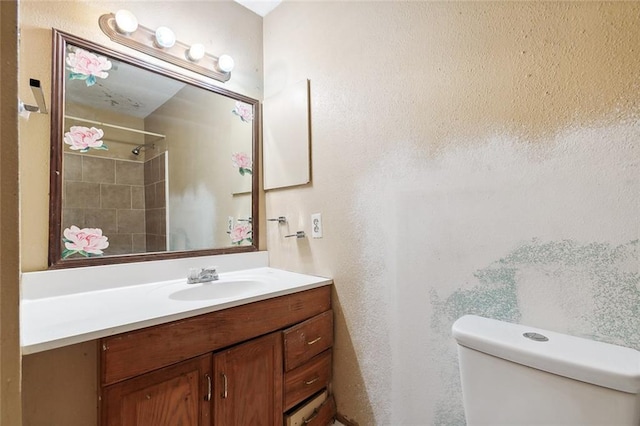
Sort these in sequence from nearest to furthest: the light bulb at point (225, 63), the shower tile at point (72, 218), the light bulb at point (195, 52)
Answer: the shower tile at point (72, 218), the light bulb at point (195, 52), the light bulb at point (225, 63)

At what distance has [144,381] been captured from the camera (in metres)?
0.82

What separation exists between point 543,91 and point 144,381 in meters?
1.45

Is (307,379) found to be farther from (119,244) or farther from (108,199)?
(108,199)

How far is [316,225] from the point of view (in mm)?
1497

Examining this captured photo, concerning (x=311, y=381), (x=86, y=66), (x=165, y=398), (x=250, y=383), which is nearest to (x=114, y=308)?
(x=165, y=398)

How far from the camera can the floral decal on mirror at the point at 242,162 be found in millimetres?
1680

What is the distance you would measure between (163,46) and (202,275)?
3.64 ft

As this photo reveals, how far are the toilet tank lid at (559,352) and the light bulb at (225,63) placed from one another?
1639mm

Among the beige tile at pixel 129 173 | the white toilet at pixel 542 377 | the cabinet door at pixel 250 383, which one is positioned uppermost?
the beige tile at pixel 129 173

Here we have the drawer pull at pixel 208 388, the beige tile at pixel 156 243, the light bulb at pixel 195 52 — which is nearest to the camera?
the drawer pull at pixel 208 388

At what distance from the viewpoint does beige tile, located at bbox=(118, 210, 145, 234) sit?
1.26 m

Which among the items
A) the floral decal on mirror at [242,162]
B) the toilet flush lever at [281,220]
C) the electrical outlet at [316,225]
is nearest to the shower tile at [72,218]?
the floral decal on mirror at [242,162]

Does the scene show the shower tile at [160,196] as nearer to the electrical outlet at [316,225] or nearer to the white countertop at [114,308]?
the white countertop at [114,308]

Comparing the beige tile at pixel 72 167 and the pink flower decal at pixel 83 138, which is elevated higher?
the pink flower decal at pixel 83 138
